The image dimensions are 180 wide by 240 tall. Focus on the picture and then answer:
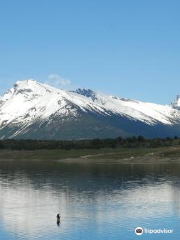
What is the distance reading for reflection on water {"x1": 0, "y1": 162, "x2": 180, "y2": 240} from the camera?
87.5 meters

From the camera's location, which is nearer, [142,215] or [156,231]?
[156,231]

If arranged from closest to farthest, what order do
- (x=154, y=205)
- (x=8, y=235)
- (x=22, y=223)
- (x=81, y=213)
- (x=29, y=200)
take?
(x=8, y=235), (x=22, y=223), (x=81, y=213), (x=154, y=205), (x=29, y=200)

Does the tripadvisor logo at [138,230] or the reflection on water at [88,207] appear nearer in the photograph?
the tripadvisor logo at [138,230]

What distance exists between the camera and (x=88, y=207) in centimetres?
11119

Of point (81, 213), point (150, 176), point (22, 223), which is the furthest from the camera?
point (150, 176)

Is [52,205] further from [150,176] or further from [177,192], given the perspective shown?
[150,176]

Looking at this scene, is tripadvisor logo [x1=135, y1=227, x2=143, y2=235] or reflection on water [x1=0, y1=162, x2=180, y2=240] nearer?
tripadvisor logo [x1=135, y1=227, x2=143, y2=235]

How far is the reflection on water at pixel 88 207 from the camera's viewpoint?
87500 millimetres

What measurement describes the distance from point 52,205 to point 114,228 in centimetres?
3046

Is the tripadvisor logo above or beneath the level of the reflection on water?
beneath

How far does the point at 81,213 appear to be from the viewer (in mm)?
104312

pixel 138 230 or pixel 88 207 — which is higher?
pixel 88 207

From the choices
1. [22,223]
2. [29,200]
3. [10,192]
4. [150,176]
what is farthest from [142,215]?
[150,176]

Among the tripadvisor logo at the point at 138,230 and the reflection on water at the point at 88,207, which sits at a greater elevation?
the reflection on water at the point at 88,207
